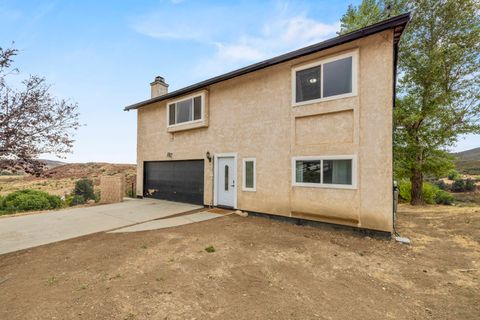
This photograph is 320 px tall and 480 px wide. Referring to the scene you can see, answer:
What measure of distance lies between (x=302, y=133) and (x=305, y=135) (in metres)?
0.13

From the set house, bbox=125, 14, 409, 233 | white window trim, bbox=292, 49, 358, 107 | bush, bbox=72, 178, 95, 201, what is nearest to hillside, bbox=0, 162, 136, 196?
bush, bbox=72, 178, 95, 201

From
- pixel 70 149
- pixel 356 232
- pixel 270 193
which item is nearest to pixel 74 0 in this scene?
pixel 70 149

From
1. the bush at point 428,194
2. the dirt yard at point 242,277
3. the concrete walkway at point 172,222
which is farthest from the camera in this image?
the bush at point 428,194

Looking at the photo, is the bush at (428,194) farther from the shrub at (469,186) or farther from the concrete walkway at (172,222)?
the concrete walkway at (172,222)

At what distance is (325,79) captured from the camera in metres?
6.83

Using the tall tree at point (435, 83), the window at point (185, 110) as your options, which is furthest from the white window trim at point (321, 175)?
the tall tree at point (435, 83)

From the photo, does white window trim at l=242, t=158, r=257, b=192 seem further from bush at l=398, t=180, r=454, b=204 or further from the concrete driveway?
bush at l=398, t=180, r=454, b=204

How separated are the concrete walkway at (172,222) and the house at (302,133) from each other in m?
1.19

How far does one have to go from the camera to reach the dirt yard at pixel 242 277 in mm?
3000

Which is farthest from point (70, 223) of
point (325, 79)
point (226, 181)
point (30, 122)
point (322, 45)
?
point (322, 45)

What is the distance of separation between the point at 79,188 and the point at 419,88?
87.0 ft

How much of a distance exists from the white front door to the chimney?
6.49 metres

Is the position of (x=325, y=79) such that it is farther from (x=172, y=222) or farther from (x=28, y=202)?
(x=28, y=202)

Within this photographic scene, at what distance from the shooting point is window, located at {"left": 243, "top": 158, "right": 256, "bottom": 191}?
848 centimetres
